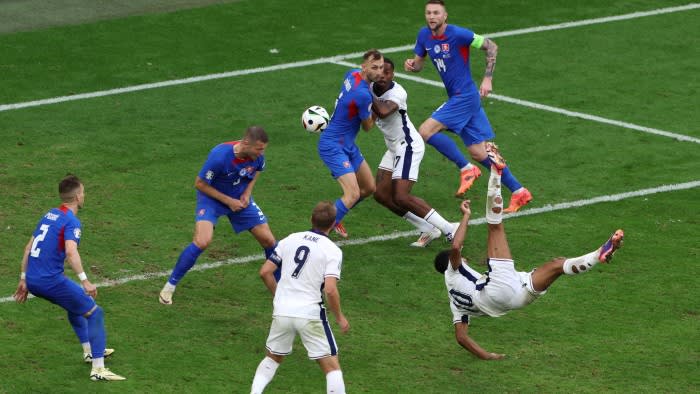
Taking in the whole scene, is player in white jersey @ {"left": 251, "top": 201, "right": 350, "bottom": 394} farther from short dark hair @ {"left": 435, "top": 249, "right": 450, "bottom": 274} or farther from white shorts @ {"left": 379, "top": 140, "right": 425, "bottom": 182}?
white shorts @ {"left": 379, "top": 140, "right": 425, "bottom": 182}

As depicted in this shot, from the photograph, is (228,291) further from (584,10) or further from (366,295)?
(584,10)

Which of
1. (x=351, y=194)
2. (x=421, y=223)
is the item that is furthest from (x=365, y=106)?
(x=421, y=223)

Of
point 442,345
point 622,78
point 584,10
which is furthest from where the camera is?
point 584,10

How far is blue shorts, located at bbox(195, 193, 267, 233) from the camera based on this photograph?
14.3m

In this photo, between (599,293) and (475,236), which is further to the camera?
(475,236)

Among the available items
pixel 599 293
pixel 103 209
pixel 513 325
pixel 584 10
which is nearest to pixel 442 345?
pixel 513 325

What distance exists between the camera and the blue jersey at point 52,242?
1200 cm

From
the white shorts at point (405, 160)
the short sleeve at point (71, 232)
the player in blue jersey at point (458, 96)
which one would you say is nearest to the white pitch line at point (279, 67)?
the player in blue jersey at point (458, 96)

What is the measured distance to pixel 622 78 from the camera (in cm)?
2247

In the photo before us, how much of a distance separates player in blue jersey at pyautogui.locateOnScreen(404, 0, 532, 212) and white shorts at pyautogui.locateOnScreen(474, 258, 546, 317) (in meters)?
4.22

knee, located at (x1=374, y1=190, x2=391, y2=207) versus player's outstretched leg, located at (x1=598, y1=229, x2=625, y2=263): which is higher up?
player's outstretched leg, located at (x1=598, y1=229, x2=625, y2=263)

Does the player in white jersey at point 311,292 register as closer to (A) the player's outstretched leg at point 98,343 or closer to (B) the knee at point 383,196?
(A) the player's outstretched leg at point 98,343

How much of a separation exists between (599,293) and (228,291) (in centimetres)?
413

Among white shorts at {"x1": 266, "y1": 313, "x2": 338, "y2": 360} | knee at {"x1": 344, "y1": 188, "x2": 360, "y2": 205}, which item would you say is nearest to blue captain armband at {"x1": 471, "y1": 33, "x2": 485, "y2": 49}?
knee at {"x1": 344, "y1": 188, "x2": 360, "y2": 205}
